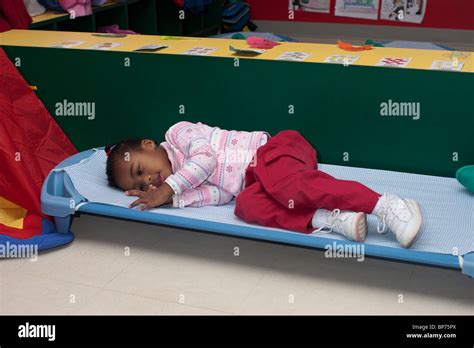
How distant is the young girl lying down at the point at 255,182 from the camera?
198 centimetres

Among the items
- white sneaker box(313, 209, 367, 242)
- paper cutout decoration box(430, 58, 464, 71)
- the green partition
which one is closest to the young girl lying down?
white sneaker box(313, 209, 367, 242)

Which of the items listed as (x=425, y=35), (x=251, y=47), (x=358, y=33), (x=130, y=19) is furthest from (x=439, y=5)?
(x=251, y=47)

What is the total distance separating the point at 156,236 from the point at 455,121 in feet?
3.75

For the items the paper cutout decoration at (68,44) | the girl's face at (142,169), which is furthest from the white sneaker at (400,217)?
the paper cutout decoration at (68,44)

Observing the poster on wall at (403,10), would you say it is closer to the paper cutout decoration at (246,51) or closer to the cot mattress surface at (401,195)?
the paper cutout decoration at (246,51)

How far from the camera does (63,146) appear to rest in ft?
8.83

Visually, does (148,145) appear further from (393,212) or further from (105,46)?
(393,212)

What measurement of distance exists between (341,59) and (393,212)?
673mm

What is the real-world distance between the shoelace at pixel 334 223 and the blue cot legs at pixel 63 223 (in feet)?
2.94

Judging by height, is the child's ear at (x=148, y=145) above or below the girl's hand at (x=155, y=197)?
above

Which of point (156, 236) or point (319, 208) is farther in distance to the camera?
point (156, 236)

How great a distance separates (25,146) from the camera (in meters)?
2.47
